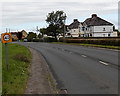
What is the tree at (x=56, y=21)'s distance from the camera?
109812 mm

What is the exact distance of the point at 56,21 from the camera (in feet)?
368

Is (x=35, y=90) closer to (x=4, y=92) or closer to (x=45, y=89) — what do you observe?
(x=45, y=89)

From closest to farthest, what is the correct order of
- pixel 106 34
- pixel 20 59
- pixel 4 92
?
pixel 4 92, pixel 20 59, pixel 106 34

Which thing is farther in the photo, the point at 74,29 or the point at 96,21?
the point at 74,29

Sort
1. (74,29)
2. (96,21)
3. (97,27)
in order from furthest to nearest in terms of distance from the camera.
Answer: (74,29), (96,21), (97,27)

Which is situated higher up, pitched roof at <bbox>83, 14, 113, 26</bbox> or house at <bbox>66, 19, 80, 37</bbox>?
pitched roof at <bbox>83, 14, 113, 26</bbox>

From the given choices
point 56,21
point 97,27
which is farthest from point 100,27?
point 56,21

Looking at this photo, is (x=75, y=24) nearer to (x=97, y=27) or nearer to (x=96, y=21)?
(x=96, y=21)

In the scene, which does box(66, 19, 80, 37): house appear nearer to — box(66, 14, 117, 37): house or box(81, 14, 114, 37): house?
box(66, 14, 117, 37): house

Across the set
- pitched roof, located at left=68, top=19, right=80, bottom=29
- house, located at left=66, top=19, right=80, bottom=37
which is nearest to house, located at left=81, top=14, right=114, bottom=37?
house, located at left=66, top=19, right=80, bottom=37

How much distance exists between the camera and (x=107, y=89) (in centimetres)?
951

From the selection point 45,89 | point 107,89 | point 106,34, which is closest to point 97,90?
point 107,89

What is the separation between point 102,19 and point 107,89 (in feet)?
320

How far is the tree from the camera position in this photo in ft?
360
